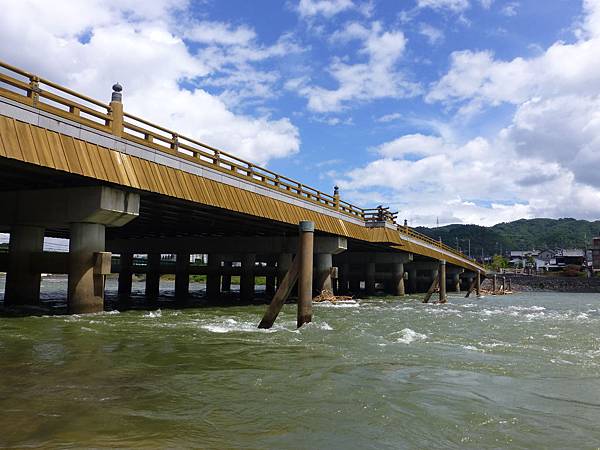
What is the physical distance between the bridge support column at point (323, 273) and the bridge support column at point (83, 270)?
58.1ft

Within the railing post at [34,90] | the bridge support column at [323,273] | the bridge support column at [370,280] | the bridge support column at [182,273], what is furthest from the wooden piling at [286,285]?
the bridge support column at [370,280]

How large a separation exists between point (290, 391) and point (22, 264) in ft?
55.0

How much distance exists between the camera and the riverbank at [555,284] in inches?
3514

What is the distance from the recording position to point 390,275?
50.9 m

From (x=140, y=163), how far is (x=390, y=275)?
37817mm

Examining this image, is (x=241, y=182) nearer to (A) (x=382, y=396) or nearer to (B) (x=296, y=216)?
(B) (x=296, y=216)

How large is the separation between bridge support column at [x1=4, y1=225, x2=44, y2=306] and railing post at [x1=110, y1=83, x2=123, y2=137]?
6428 millimetres

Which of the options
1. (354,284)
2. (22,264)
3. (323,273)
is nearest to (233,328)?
(22,264)

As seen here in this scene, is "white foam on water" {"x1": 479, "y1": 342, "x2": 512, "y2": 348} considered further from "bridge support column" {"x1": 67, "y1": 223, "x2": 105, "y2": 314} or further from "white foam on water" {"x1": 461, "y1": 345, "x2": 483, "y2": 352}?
"bridge support column" {"x1": 67, "y1": 223, "x2": 105, "y2": 314}

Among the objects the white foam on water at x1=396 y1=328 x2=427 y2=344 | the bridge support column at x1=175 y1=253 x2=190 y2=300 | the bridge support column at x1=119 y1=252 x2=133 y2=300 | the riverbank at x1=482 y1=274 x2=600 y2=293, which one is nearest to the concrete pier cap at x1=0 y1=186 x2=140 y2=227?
the white foam on water at x1=396 y1=328 x2=427 y2=344

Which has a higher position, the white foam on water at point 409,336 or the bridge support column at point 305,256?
the bridge support column at point 305,256

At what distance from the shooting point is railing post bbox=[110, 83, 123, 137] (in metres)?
16.3

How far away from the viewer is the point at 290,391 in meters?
6.96

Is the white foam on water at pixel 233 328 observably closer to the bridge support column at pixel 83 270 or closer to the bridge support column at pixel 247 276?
the bridge support column at pixel 83 270
